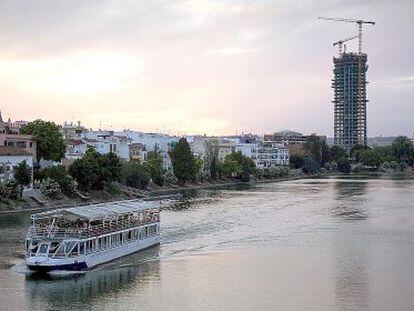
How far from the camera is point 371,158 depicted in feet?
281

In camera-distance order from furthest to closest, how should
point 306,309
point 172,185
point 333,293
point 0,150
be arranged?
point 172,185 → point 0,150 → point 333,293 → point 306,309

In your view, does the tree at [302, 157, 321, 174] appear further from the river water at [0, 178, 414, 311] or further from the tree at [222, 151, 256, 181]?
the river water at [0, 178, 414, 311]

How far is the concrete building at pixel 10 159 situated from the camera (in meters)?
31.6

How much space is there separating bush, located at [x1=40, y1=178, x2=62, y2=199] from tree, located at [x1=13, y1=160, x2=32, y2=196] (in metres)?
0.71

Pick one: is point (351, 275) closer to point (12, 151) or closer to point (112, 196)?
point (12, 151)

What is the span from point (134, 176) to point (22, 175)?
35.7ft

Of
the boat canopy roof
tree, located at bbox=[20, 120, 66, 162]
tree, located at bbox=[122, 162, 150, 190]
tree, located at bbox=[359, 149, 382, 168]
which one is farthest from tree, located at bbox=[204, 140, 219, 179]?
the boat canopy roof

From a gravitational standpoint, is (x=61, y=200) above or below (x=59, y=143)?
below

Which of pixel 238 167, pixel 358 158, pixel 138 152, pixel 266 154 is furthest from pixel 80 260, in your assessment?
pixel 358 158

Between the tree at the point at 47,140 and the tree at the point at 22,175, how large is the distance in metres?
4.43

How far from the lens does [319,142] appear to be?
3482 inches

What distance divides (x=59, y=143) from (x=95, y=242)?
66.5 ft

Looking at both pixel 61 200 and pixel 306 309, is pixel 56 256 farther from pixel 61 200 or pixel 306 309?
pixel 61 200

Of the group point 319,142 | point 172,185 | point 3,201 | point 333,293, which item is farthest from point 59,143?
point 319,142
